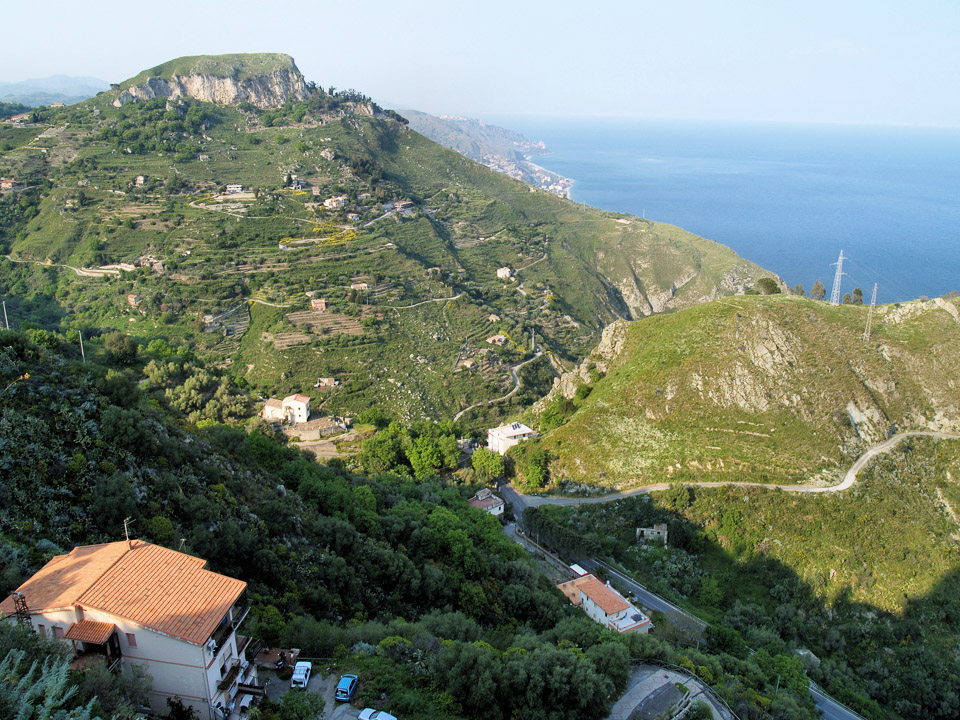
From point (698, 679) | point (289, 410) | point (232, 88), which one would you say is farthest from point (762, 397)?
point (232, 88)

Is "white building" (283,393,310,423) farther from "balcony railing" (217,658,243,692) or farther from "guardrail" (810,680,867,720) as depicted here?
"balcony railing" (217,658,243,692)

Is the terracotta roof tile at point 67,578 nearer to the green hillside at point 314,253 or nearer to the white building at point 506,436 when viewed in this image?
the white building at point 506,436

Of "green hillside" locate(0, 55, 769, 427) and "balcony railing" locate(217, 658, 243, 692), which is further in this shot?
"green hillside" locate(0, 55, 769, 427)

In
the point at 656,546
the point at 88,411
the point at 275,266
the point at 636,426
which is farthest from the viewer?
the point at 275,266

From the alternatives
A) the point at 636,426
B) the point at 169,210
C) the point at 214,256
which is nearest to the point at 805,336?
the point at 636,426

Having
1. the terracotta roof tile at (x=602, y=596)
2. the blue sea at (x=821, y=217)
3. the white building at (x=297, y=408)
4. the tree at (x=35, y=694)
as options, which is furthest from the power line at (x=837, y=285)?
the tree at (x=35, y=694)

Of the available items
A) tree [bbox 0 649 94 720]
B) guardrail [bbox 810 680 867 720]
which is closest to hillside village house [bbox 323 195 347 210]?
guardrail [bbox 810 680 867 720]

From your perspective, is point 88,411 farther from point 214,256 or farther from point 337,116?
point 337,116
